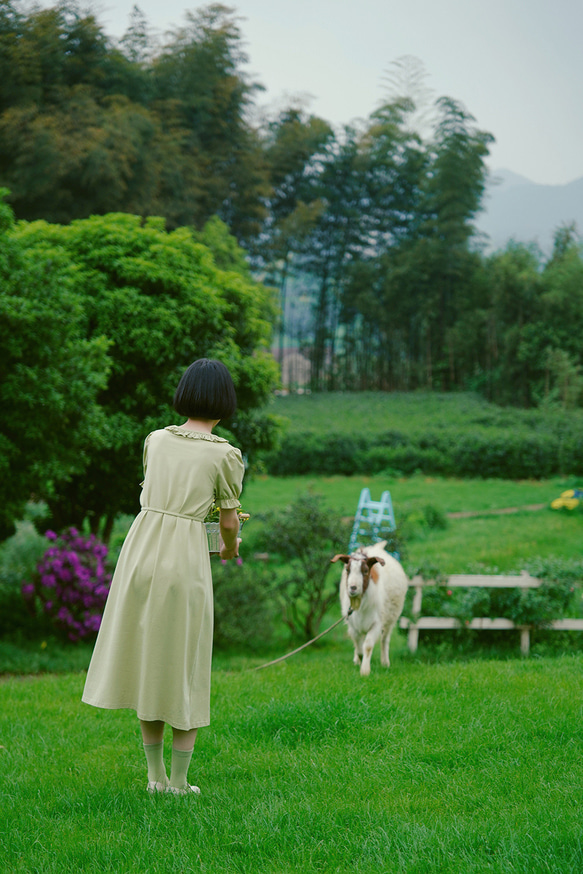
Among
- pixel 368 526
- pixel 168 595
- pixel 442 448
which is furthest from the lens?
pixel 442 448

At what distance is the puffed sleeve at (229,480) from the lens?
346cm

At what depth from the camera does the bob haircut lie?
11.4ft

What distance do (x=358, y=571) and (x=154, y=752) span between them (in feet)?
9.79

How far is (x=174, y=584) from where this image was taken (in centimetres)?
334

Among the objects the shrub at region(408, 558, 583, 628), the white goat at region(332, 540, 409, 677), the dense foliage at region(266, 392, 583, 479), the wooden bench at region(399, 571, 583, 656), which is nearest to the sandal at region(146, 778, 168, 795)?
the white goat at region(332, 540, 409, 677)

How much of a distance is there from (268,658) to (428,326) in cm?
4387

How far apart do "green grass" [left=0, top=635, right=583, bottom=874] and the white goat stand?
0.80 m

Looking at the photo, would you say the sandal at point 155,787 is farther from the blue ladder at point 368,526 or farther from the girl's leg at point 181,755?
the blue ladder at point 368,526

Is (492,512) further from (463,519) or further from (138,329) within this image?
(138,329)

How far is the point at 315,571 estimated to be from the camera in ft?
35.3

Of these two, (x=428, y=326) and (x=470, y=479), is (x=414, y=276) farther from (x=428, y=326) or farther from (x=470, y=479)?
(x=470, y=479)

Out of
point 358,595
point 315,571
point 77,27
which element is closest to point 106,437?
point 315,571

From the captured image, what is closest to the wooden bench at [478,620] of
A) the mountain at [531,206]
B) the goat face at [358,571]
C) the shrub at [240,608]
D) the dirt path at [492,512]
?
the goat face at [358,571]

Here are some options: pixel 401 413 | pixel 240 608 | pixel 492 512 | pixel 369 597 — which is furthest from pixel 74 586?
pixel 401 413
